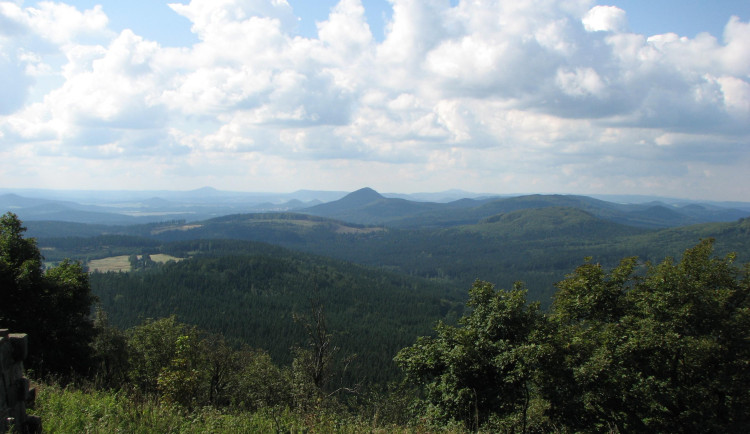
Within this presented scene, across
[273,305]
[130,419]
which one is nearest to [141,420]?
[130,419]

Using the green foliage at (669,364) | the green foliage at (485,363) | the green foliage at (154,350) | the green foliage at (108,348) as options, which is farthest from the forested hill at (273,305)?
the green foliage at (669,364)

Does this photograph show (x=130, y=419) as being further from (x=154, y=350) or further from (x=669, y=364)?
(x=669, y=364)

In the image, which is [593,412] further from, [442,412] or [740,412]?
[442,412]

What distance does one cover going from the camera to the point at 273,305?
154m

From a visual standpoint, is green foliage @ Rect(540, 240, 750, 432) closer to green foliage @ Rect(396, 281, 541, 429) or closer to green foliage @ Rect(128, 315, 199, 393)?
green foliage @ Rect(396, 281, 541, 429)

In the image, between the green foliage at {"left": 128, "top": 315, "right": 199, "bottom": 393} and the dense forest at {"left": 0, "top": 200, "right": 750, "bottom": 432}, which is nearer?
the dense forest at {"left": 0, "top": 200, "right": 750, "bottom": 432}

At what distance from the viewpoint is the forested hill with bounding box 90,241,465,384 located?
112m

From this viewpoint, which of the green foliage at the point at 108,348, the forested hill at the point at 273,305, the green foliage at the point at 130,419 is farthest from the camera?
the forested hill at the point at 273,305

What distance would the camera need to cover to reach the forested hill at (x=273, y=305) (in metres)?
112

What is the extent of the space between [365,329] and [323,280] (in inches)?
2489

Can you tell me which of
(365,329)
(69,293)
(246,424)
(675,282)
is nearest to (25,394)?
(246,424)

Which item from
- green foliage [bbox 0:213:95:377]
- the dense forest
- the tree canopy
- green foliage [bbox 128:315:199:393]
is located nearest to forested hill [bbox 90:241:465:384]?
green foliage [bbox 128:315:199:393]

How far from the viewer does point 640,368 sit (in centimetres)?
1758

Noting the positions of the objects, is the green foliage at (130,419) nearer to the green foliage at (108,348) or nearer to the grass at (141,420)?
the grass at (141,420)
